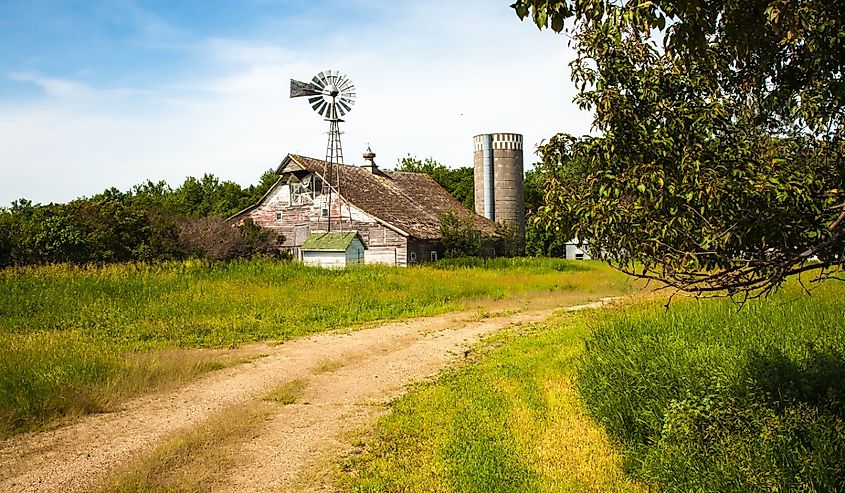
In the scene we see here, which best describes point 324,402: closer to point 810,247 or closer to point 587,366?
point 587,366

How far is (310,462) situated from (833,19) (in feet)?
20.2

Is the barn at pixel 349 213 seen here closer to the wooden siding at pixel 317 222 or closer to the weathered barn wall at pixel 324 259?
the wooden siding at pixel 317 222

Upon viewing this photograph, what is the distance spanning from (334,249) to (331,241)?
817mm

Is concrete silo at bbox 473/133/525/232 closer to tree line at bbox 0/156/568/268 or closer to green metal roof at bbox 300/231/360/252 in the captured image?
tree line at bbox 0/156/568/268

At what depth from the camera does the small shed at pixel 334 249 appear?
1192 inches

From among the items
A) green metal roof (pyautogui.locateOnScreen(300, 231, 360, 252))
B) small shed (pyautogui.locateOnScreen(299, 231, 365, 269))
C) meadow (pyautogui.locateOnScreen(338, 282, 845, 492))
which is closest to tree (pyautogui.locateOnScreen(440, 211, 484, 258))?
small shed (pyautogui.locateOnScreen(299, 231, 365, 269))

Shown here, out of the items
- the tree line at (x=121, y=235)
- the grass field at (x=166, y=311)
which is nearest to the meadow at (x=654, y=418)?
the grass field at (x=166, y=311)

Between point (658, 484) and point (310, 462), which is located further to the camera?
point (310, 462)

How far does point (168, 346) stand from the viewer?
44.3 ft

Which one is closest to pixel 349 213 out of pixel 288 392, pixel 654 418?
pixel 288 392

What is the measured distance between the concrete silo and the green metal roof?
43.2 feet

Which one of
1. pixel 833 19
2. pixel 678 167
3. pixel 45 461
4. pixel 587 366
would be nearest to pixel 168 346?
pixel 45 461

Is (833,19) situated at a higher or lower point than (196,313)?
higher

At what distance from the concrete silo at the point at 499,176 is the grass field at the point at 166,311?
43.3 feet
